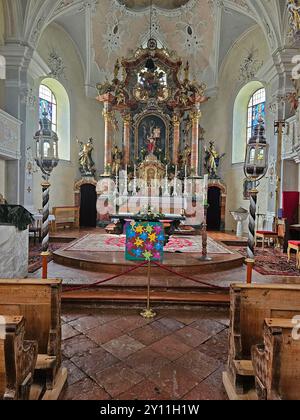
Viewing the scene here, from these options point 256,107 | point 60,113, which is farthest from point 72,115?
point 256,107

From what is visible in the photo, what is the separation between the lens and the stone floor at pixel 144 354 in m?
2.08

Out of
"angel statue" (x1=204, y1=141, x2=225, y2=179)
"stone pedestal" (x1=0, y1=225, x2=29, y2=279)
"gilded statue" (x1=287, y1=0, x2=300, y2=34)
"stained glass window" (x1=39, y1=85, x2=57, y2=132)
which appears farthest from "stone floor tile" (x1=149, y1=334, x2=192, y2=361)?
"stained glass window" (x1=39, y1=85, x2=57, y2=132)

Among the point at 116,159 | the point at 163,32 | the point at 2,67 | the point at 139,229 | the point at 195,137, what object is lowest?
the point at 139,229

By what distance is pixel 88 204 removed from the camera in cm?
1241

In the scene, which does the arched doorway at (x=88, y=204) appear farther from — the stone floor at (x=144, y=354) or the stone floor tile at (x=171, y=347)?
the stone floor tile at (x=171, y=347)

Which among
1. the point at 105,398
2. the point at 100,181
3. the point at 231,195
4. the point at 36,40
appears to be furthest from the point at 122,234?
the point at 36,40

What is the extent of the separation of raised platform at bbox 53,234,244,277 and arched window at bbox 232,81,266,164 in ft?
23.9

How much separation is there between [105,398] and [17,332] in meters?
0.99

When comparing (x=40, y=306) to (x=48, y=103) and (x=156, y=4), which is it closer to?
(x=48, y=103)

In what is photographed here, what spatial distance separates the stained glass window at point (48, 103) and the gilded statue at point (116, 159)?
2.91 meters

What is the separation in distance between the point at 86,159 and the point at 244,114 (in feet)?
24.4

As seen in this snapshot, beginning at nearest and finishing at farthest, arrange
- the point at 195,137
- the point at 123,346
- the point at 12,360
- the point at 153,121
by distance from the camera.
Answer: the point at 12,360 → the point at 123,346 → the point at 195,137 → the point at 153,121
